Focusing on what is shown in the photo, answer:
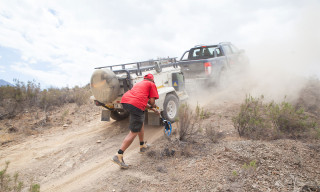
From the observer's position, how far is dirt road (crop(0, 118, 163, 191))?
3539mm

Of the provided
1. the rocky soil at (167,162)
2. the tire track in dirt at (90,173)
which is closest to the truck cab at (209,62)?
the rocky soil at (167,162)

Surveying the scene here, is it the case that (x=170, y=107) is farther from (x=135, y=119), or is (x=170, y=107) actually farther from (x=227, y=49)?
(x=227, y=49)

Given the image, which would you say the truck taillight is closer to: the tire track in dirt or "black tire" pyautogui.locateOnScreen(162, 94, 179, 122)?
"black tire" pyautogui.locateOnScreen(162, 94, 179, 122)

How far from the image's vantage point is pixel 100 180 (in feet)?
10.8

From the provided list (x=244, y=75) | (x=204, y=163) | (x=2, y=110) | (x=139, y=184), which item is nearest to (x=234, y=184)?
(x=204, y=163)

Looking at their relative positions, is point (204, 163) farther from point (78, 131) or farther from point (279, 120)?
point (78, 131)

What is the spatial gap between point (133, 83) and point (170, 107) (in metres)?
1.33

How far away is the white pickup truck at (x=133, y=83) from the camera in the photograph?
4801mm

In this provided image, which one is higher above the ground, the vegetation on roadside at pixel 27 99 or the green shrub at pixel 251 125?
the vegetation on roadside at pixel 27 99

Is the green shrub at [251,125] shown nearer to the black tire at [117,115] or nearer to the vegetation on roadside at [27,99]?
the black tire at [117,115]

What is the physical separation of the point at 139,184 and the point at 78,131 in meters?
3.80

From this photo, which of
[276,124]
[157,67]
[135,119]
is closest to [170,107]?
[157,67]

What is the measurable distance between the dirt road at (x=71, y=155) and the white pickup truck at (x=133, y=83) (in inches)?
22.4

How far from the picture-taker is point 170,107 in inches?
227
